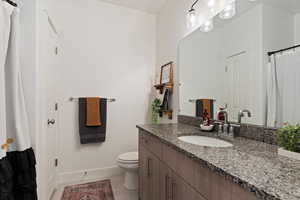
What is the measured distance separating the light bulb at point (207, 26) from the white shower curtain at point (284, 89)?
2.35 ft

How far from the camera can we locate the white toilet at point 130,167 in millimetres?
1951

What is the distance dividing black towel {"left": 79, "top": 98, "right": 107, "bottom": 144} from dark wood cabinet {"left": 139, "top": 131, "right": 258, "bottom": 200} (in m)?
0.92

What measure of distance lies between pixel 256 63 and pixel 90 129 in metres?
2.13

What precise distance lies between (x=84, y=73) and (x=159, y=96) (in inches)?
47.2

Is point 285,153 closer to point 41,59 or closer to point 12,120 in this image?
point 12,120

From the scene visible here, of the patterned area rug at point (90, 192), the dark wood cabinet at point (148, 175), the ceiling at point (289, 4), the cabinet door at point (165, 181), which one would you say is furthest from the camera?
the patterned area rug at point (90, 192)

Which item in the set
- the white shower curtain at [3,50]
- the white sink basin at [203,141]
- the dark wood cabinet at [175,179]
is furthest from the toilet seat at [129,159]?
the white shower curtain at [3,50]

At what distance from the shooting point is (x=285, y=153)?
30.5 inches

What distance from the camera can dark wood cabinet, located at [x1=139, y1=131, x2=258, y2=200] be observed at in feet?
2.08

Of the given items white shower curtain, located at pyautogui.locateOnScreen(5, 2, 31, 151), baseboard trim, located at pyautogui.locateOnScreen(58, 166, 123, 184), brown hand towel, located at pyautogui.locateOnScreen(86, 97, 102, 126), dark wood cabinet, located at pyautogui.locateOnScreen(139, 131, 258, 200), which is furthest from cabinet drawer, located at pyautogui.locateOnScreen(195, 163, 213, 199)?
baseboard trim, located at pyautogui.locateOnScreen(58, 166, 123, 184)

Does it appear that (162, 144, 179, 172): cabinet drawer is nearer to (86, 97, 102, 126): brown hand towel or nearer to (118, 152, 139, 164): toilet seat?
(118, 152, 139, 164): toilet seat

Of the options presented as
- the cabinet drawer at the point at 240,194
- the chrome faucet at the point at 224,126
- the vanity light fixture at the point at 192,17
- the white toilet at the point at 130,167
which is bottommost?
the white toilet at the point at 130,167

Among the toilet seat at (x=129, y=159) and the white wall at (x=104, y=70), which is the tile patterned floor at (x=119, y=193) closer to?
the white wall at (x=104, y=70)

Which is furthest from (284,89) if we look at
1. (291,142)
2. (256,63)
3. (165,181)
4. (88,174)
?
(88,174)
